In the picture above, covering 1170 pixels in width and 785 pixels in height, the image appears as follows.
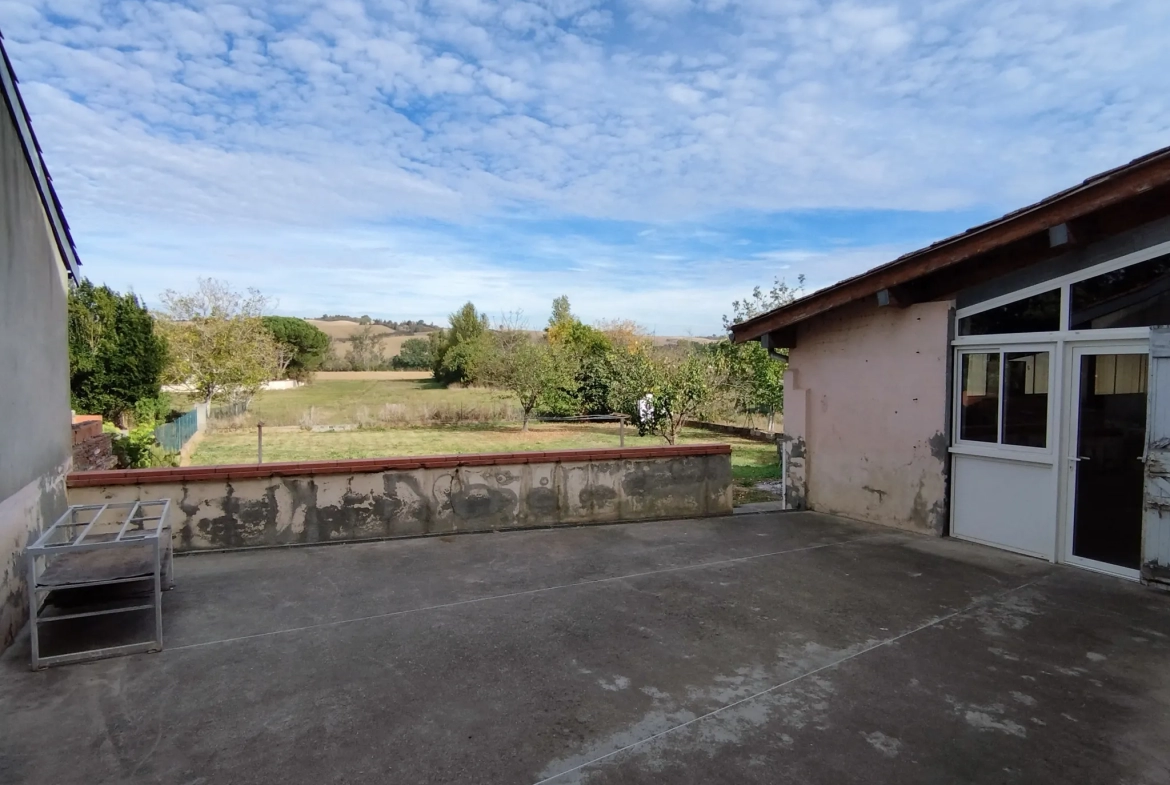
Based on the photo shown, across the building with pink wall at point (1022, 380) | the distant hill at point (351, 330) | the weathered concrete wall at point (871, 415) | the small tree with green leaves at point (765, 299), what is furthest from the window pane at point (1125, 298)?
the distant hill at point (351, 330)

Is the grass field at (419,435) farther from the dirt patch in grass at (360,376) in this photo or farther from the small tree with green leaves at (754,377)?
the dirt patch in grass at (360,376)

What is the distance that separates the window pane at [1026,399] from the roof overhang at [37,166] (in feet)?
26.6

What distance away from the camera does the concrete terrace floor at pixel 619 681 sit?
2779mm

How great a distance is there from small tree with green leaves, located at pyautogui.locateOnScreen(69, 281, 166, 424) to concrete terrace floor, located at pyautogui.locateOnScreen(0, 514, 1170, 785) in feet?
43.4

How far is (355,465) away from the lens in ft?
21.1

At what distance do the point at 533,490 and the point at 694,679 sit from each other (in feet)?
12.4

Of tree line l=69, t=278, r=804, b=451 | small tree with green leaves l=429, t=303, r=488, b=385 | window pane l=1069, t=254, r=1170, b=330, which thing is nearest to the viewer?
window pane l=1069, t=254, r=1170, b=330

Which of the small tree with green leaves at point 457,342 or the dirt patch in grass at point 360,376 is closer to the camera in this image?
the small tree with green leaves at point 457,342

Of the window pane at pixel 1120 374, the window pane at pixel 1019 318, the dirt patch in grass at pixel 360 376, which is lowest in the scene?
the dirt patch in grass at pixel 360 376

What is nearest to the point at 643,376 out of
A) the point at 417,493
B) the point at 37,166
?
the point at 417,493

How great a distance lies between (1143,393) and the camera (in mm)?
5117

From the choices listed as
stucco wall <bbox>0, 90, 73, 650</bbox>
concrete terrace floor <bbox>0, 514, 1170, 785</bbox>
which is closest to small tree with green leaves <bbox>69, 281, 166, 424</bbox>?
stucco wall <bbox>0, 90, 73, 650</bbox>

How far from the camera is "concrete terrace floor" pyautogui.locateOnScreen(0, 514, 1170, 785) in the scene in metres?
2.78

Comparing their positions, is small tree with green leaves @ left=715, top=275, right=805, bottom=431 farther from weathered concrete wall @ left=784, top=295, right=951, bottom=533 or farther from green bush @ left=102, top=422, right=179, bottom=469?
green bush @ left=102, top=422, right=179, bottom=469
